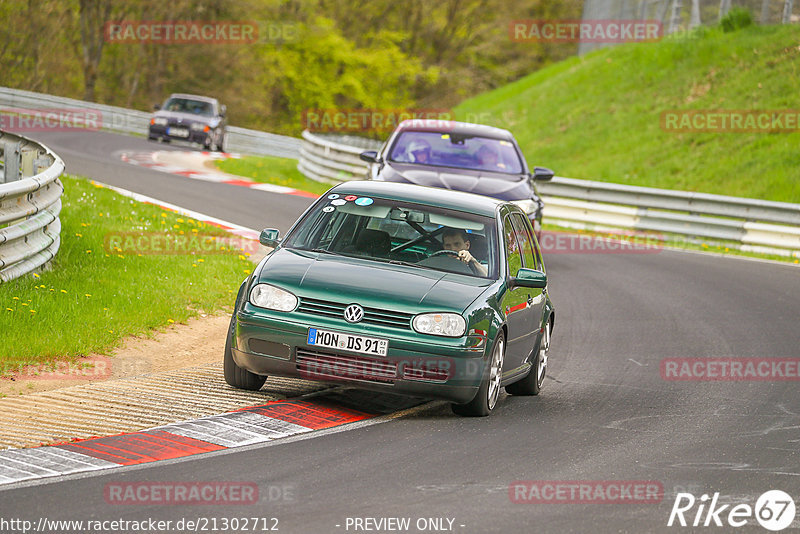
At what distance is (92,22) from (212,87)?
6555 millimetres

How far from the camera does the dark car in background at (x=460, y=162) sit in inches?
593

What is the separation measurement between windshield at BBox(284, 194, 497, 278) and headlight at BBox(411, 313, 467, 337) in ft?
2.60

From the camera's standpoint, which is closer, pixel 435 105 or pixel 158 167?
pixel 158 167

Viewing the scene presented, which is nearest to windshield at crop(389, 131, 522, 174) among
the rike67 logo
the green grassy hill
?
the rike67 logo

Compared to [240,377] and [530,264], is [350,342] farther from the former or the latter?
[530,264]

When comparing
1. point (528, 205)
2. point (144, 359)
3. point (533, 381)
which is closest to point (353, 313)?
point (533, 381)

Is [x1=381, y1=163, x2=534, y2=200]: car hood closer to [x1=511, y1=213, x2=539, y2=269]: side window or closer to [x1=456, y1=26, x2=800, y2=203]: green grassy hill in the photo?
[x1=511, y1=213, x2=539, y2=269]: side window

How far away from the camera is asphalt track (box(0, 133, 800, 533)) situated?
567 cm

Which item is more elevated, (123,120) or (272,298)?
(272,298)

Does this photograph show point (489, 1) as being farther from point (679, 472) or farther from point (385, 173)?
point (679, 472)

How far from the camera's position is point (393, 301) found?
7723mm

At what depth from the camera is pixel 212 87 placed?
188 feet

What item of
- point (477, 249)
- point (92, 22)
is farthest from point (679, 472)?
point (92, 22)

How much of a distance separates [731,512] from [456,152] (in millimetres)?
10524
